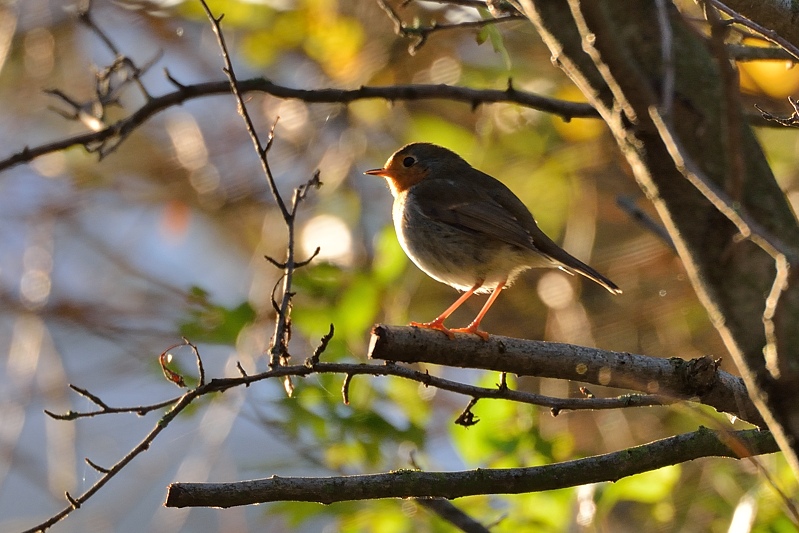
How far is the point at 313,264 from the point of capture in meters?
5.15

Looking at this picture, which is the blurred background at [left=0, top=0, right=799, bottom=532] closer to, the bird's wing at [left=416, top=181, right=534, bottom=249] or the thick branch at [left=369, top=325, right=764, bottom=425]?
the bird's wing at [left=416, top=181, right=534, bottom=249]

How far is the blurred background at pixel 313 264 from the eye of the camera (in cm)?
428

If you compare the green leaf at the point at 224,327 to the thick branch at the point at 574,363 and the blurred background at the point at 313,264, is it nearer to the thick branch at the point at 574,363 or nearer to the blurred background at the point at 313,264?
the blurred background at the point at 313,264

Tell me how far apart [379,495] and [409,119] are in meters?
5.57

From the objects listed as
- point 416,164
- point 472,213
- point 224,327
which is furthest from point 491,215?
point 224,327

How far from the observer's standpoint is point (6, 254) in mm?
8883

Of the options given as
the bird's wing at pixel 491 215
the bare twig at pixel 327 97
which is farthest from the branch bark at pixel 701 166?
the bird's wing at pixel 491 215

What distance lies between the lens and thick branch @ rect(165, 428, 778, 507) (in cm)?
228

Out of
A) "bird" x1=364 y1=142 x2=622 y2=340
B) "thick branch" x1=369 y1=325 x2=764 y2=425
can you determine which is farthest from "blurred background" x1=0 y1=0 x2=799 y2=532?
"thick branch" x1=369 y1=325 x2=764 y2=425

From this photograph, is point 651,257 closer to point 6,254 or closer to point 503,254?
point 503,254

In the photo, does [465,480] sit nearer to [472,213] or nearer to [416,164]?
[472,213]

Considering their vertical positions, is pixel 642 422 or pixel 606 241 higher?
pixel 606 241

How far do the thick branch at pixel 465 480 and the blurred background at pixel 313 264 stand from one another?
53.2 inches

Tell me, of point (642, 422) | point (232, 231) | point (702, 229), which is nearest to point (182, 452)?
point (232, 231)
